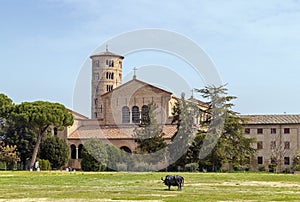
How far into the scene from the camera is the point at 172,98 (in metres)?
75.6

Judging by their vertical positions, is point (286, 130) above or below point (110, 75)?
below

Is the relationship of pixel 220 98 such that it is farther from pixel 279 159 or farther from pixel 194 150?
pixel 279 159

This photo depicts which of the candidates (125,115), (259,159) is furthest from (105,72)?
(259,159)

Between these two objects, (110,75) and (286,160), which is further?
(110,75)

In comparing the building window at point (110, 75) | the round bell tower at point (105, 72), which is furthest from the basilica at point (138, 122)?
the building window at point (110, 75)

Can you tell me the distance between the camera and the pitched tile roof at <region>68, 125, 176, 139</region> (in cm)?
7219

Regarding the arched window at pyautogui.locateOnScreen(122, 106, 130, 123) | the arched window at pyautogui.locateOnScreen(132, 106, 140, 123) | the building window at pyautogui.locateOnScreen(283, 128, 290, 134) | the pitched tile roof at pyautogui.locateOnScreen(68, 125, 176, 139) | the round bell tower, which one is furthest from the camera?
the round bell tower

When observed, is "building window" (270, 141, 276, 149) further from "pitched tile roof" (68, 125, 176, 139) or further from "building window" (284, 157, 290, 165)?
"pitched tile roof" (68, 125, 176, 139)

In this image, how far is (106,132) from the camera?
2928 inches

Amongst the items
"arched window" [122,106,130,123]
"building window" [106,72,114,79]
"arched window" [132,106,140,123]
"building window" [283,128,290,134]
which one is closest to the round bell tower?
"building window" [106,72,114,79]

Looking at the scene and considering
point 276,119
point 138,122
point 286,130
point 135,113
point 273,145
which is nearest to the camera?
point 138,122

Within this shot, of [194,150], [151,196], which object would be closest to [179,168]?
[194,150]

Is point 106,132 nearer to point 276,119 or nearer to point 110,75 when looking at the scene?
point 276,119

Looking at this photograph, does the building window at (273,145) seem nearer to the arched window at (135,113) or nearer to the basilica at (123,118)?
the basilica at (123,118)
